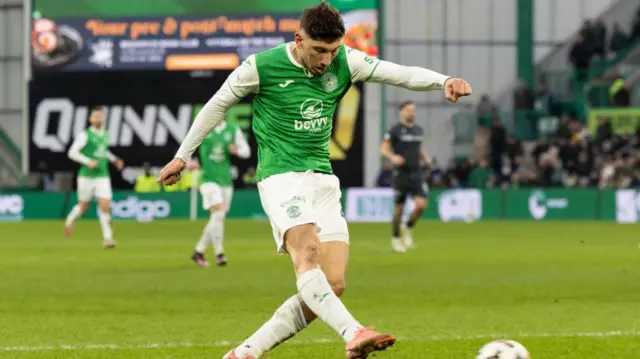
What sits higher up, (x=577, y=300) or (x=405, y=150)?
(x=405, y=150)

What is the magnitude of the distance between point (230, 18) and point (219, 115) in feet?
98.9

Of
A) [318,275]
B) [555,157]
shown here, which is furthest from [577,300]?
[555,157]

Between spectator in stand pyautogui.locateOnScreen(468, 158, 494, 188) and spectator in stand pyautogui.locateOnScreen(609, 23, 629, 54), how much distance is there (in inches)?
337

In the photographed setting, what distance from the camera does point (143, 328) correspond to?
10695 millimetres

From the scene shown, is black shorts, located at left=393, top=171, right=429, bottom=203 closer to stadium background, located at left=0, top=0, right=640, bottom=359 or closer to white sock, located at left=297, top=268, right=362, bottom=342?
stadium background, located at left=0, top=0, right=640, bottom=359

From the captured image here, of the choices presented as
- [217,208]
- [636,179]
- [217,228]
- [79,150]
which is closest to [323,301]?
[217,228]

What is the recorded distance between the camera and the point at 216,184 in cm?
1823

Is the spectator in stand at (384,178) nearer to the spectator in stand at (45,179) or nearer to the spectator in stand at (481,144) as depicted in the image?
the spectator in stand at (481,144)

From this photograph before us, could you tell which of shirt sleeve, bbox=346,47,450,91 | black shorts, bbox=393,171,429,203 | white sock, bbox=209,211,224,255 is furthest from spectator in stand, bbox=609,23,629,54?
shirt sleeve, bbox=346,47,450,91

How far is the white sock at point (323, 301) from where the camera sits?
7141mm

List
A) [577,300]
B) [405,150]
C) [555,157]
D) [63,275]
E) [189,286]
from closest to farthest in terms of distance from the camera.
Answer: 1. [577,300]
2. [189,286]
3. [63,275]
4. [405,150]
5. [555,157]

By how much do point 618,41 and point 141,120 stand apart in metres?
15.4

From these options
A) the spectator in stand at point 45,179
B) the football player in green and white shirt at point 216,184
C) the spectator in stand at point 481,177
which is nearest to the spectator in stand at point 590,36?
the spectator in stand at point 481,177

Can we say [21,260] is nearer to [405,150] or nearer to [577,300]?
[405,150]
